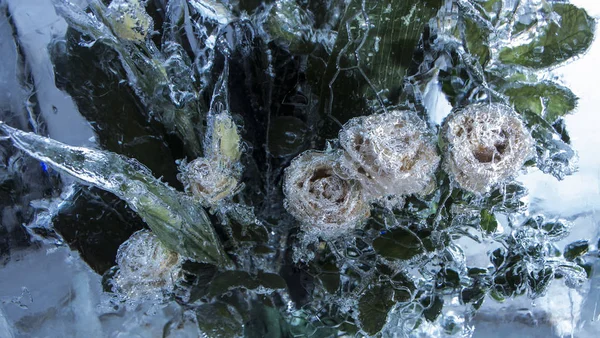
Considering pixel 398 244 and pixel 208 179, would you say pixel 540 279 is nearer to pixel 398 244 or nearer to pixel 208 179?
pixel 398 244

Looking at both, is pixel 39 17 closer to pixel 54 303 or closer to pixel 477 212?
pixel 54 303

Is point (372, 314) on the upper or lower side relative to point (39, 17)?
lower

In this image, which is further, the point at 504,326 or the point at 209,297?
the point at 504,326

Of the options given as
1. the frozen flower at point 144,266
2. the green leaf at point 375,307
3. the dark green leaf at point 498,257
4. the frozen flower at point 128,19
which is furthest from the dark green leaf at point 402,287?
the frozen flower at point 128,19

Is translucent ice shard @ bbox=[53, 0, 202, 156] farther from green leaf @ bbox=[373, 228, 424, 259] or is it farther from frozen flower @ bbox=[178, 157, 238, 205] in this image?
green leaf @ bbox=[373, 228, 424, 259]

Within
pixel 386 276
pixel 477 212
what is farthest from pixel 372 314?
pixel 477 212

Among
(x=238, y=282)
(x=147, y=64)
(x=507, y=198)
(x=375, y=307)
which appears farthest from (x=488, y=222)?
(x=147, y=64)
